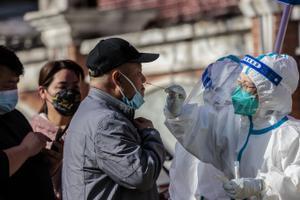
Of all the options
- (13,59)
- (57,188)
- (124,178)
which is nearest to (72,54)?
(57,188)

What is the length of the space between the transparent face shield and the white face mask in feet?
2.75

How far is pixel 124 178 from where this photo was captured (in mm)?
4270

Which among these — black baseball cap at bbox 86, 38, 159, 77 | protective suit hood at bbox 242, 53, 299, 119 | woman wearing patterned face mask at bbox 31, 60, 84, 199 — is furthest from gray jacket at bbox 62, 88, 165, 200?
woman wearing patterned face mask at bbox 31, 60, 84, 199

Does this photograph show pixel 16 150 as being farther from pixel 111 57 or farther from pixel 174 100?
pixel 174 100

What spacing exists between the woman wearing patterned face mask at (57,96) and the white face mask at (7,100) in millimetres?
955

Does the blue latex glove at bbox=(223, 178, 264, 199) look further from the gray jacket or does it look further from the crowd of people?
the gray jacket

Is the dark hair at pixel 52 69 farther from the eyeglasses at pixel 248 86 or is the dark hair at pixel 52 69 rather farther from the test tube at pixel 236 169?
the test tube at pixel 236 169

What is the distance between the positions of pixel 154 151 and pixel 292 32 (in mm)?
4878

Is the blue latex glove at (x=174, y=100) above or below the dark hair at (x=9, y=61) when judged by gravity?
below

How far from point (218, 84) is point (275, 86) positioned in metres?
0.38

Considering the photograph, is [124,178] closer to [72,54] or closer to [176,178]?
[176,178]

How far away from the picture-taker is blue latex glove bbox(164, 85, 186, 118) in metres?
4.70

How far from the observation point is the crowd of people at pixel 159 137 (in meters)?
4.36

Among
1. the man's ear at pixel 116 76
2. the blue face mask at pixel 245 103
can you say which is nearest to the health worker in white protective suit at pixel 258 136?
the blue face mask at pixel 245 103
